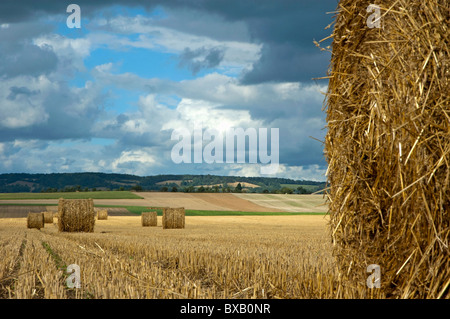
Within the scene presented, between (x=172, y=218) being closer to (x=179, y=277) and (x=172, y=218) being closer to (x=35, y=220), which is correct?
(x=35, y=220)

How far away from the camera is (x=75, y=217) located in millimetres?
19172

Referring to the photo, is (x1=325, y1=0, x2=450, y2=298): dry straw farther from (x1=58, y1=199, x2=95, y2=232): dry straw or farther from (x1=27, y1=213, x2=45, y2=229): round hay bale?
(x1=27, y1=213, x2=45, y2=229): round hay bale

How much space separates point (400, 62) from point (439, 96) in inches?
20.4

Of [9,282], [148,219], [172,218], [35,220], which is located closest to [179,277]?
[9,282]

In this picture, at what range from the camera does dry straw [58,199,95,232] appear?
62.5 feet

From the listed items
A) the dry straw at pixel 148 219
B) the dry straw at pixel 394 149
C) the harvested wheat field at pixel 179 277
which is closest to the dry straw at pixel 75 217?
the dry straw at pixel 148 219

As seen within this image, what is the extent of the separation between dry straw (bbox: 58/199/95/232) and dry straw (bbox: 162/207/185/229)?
4386 millimetres

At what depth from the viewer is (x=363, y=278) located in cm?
489

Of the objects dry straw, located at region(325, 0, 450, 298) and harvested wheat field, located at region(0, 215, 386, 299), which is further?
harvested wheat field, located at region(0, 215, 386, 299)

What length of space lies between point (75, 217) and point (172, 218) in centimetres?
522

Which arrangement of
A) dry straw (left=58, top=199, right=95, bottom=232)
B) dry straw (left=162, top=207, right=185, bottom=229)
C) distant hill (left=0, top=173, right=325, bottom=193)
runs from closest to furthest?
1. dry straw (left=58, top=199, right=95, bottom=232)
2. dry straw (left=162, top=207, right=185, bottom=229)
3. distant hill (left=0, top=173, right=325, bottom=193)

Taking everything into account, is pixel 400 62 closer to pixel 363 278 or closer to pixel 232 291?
pixel 363 278

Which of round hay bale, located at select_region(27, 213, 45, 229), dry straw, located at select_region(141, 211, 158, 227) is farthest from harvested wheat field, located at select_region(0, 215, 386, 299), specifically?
dry straw, located at select_region(141, 211, 158, 227)
